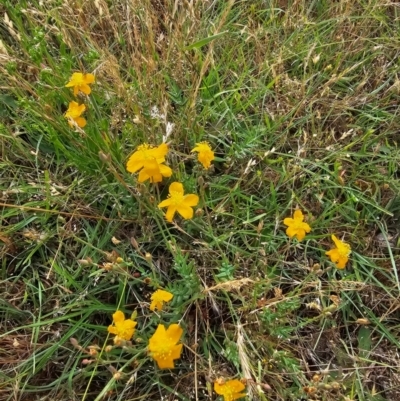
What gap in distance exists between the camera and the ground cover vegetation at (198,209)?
125 centimetres

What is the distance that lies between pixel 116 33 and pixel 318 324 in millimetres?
1007

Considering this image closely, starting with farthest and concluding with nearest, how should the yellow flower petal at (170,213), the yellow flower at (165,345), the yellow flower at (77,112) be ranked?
the yellow flower at (77,112) → the yellow flower petal at (170,213) → the yellow flower at (165,345)

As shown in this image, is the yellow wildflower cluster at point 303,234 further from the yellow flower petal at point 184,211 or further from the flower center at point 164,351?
the flower center at point 164,351

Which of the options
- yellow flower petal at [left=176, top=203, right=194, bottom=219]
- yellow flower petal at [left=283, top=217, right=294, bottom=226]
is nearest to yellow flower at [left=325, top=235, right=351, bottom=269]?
yellow flower petal at [left=283, top=217, right=294, bottom=226]

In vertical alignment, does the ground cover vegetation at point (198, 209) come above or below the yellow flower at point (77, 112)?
below

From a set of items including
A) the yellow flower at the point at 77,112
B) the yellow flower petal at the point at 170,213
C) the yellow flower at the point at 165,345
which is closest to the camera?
the yellow flower at the point at 165,345

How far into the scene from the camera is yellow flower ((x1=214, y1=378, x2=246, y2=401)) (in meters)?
1.11

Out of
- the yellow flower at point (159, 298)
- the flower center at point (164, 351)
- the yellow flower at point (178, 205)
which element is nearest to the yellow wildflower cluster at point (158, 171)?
the yellow flower at point (178, 205)

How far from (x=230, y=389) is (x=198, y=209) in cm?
40

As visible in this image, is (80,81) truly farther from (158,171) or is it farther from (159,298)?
(159,298)

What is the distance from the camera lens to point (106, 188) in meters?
1.43

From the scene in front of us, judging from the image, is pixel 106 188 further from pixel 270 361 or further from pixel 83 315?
pixel 270 361

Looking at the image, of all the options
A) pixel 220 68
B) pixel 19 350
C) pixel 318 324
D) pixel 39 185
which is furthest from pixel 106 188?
pixel 318 324

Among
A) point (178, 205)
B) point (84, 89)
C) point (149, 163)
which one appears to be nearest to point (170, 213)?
point (178, 205)
